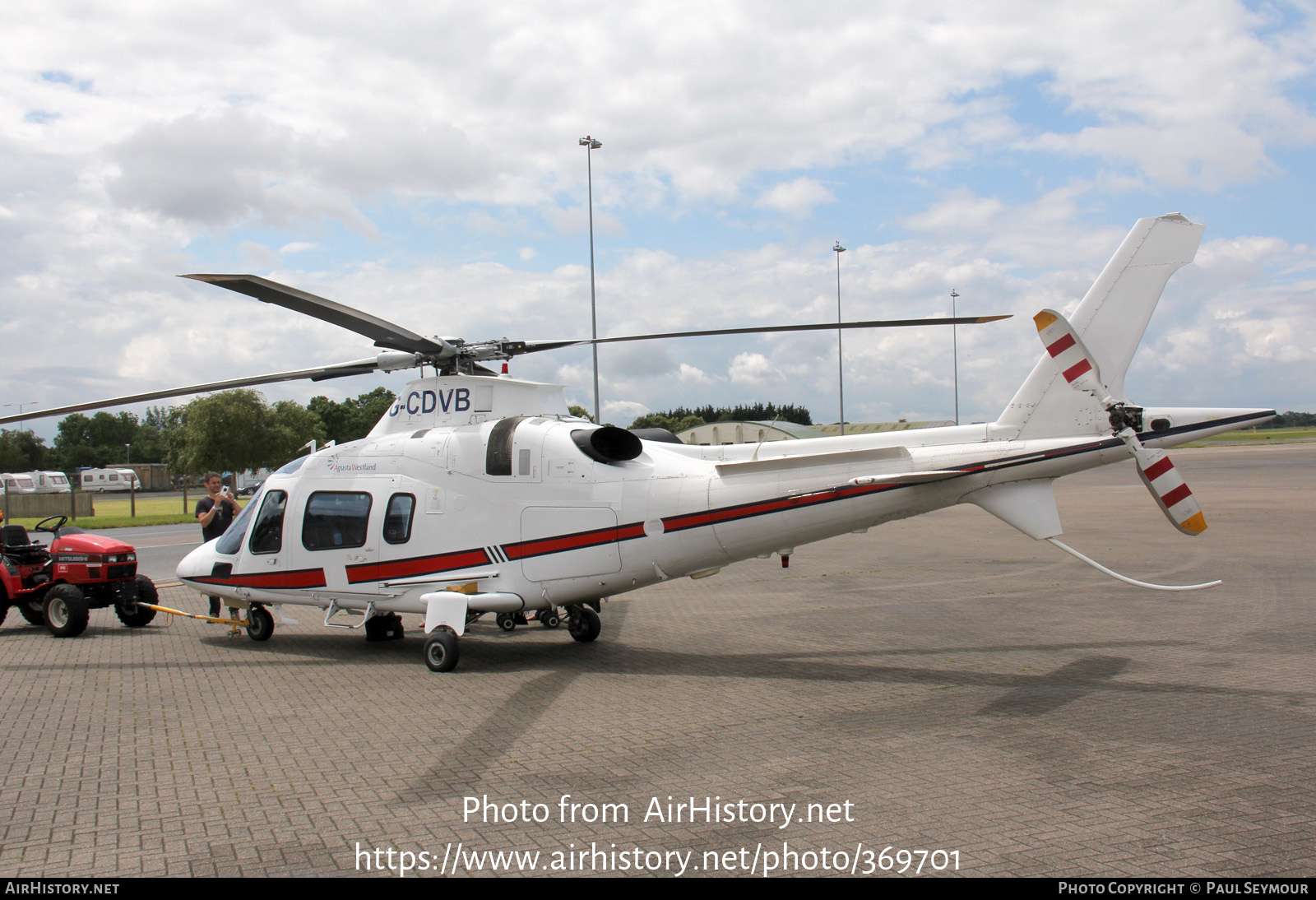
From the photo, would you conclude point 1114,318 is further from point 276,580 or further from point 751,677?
point 276,580

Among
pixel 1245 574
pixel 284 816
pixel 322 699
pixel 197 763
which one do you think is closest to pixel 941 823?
A: pixel 284 816

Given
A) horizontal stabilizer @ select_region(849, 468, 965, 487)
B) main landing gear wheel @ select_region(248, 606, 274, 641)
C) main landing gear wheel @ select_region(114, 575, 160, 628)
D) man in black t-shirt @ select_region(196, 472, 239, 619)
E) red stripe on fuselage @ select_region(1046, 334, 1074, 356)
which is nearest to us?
red stripe on fuselage @ select_region(1046, 334, 1074, 356)

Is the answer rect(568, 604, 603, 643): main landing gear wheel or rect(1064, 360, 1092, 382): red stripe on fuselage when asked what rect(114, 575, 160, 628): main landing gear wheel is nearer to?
rect(568, 604, 603, 643): main landing gear wheel

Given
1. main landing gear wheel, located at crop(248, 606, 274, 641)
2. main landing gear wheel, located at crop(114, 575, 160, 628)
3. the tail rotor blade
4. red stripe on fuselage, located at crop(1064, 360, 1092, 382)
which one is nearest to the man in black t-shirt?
main landing gear wheel, located at crop(114, 575, 160, 628)

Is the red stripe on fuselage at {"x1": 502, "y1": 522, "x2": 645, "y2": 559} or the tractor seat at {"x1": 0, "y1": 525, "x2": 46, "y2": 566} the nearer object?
the red stripe on fuselage at {"x1": 502, "y1": 522, "x2": 645, "y2": 559}

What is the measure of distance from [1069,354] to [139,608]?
39.8ft

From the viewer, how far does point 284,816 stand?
198 inches

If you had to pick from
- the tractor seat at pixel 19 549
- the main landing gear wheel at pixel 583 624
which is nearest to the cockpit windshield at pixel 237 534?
the tractor seat at pixel 19 549

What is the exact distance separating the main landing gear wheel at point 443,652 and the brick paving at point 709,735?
0.48ft

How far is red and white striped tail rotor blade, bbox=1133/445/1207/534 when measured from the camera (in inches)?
306

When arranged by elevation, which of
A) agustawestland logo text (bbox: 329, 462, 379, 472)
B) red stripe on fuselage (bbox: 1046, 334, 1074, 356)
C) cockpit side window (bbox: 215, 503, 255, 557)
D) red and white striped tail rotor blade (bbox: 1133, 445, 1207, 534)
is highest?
red stripe on fuselage (bbox: 1046, 334, 1074, 356)

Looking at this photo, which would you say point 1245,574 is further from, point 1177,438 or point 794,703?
point 794,703

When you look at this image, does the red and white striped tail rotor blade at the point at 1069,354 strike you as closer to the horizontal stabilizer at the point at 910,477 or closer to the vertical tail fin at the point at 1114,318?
the vertical tail fin at the point at 1114,318

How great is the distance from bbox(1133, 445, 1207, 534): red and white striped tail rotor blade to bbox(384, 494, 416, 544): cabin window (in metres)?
7.54
